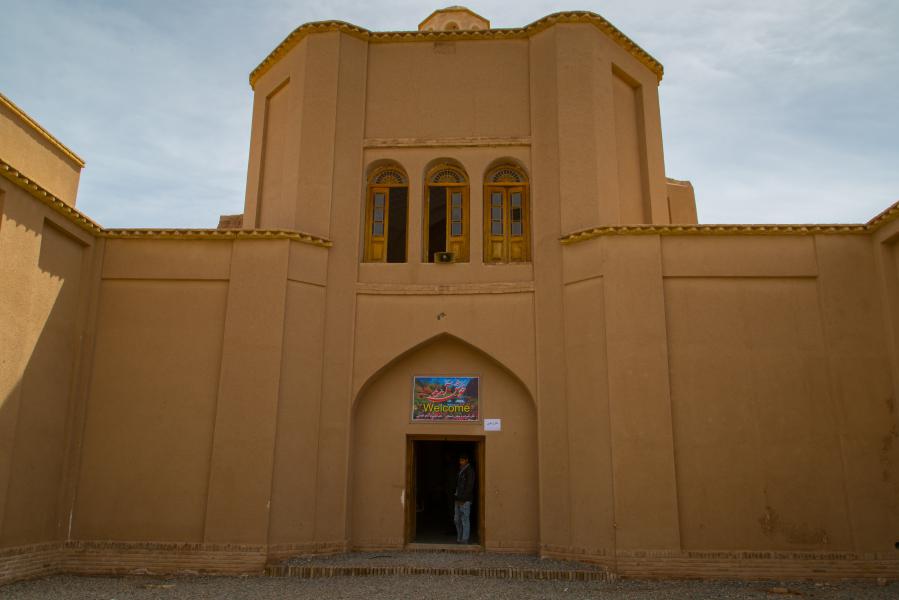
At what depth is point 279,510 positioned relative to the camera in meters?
10.3

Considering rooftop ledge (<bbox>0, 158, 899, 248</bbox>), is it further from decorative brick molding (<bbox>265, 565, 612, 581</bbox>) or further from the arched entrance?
decorative brick molding (<bbox>265, 565, 612, 581</bbox>)

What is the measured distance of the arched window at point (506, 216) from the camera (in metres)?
11.9

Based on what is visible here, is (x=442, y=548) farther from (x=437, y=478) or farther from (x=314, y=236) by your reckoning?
(x=314, y=236)

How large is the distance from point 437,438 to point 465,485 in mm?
889

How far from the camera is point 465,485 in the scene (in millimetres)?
11555

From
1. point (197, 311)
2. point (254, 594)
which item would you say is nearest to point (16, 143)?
point (197, 311)

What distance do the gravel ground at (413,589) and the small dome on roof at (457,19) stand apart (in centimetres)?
1116

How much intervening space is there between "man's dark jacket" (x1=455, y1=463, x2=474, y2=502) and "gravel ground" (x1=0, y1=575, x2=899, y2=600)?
2.10 meters

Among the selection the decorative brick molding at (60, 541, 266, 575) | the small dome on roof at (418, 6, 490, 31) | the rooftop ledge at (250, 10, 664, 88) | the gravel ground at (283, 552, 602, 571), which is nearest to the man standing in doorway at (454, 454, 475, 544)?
the gravel ground at (283, 552, 602, 571)

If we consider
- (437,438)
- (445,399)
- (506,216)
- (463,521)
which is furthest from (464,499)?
(506,216)

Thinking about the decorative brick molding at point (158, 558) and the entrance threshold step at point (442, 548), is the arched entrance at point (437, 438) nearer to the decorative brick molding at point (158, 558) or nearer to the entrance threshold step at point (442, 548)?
the entrance threshold step at point (442, 548)

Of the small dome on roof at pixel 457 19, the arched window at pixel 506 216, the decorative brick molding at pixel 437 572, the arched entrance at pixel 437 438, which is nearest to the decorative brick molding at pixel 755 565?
the decorative brick molding at pixel 437 572

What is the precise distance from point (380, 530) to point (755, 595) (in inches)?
211

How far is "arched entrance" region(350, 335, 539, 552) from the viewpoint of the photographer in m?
11.0
